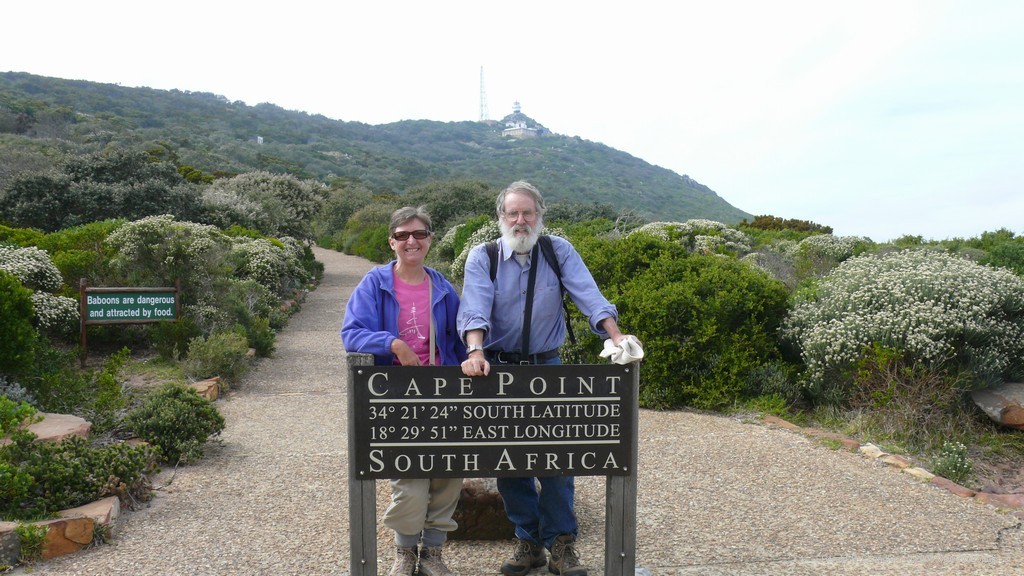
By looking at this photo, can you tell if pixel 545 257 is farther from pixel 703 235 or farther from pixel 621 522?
pixel 703 235

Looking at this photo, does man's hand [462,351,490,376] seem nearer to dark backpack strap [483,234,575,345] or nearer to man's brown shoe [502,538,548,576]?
dark backpack strap [483,234,575,345]

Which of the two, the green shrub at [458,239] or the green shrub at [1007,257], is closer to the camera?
the green shrub at [1007,257]

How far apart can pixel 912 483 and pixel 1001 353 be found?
7.08 feet

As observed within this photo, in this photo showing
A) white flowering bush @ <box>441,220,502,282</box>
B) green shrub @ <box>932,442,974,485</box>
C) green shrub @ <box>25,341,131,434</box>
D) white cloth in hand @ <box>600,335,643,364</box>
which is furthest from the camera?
white flowering bush @ <box>441,220,502,282</box>

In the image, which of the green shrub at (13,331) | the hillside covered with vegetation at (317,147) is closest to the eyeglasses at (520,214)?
the green shrub at (13,331)

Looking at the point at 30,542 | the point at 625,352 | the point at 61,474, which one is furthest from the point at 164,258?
the point at 625,352

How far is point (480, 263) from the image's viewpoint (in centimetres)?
324

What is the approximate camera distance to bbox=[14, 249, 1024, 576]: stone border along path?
3805 mm

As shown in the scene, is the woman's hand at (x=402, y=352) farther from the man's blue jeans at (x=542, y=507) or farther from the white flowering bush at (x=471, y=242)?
the white flowering bush at (x=471, y=242)

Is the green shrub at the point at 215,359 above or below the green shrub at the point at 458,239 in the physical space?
below

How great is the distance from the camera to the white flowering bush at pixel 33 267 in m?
8.59

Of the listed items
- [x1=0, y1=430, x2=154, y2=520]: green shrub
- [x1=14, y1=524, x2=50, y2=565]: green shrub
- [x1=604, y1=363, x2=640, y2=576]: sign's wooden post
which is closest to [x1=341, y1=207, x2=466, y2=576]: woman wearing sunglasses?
[x1=604, y1=363, x2=640, y2=576]: sign's wooden post

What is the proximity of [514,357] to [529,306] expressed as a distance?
24 cm

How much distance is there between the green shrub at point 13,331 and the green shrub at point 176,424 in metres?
1.36
